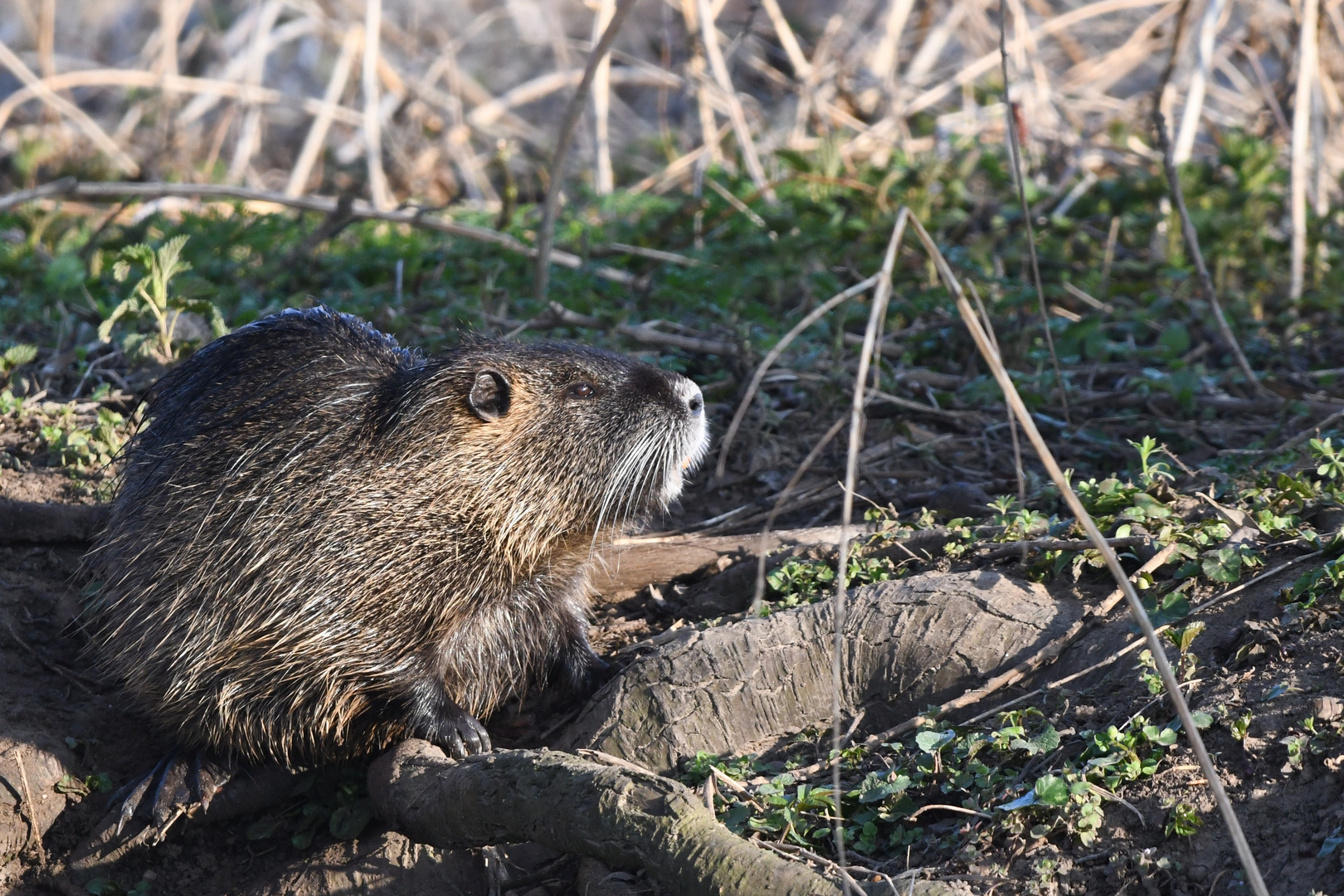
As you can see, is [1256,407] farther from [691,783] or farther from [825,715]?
[691,783]

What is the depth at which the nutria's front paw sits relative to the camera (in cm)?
320

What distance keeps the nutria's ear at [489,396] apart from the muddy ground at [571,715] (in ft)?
2.57

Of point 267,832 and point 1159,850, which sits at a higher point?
point 1159,850

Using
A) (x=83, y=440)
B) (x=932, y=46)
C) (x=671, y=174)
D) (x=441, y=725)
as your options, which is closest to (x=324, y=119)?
(x=671, y=174)

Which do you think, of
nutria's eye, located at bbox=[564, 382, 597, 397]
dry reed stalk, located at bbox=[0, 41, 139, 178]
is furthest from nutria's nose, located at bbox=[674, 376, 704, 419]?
dry reed stalk, located at bbox=[0, 41, 139, 178]

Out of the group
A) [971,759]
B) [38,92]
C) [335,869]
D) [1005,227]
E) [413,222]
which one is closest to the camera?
[971,759]

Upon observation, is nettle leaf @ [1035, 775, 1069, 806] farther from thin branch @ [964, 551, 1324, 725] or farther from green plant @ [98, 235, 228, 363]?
green plant @ [98, 235, 228, 363]

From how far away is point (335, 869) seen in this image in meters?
3.05

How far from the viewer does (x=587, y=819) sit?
7.87ft

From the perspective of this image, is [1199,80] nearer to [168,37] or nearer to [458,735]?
[458,735]

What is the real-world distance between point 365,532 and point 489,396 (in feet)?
1.61

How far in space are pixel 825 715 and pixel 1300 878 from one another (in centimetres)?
109

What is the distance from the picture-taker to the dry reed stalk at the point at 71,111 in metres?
6.88

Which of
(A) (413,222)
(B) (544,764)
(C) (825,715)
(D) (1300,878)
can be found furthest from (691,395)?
(A) (413,222)
